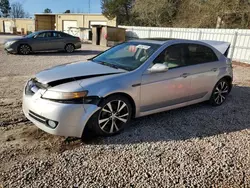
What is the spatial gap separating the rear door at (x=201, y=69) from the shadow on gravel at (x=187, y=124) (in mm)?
403

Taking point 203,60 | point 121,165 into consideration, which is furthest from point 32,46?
point 121,165

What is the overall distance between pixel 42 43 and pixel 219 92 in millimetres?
10801

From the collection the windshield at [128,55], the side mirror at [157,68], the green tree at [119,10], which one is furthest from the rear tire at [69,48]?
the green tree at [119,10]

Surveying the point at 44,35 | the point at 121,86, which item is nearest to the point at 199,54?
the point at 121,86

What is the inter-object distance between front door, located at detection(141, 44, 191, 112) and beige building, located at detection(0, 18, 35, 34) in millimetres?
44039

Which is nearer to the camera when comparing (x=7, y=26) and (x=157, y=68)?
(x=157, y=68)

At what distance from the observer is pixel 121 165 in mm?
2715

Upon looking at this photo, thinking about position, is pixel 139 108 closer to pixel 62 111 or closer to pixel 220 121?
pixel 62 111

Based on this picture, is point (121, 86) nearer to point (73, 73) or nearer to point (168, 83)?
point (73, 73)

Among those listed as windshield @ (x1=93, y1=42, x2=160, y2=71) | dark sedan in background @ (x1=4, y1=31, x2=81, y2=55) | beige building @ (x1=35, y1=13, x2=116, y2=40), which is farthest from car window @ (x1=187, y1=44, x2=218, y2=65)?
beige building @ (x1=35, y1=13, x2=116, y2=40)

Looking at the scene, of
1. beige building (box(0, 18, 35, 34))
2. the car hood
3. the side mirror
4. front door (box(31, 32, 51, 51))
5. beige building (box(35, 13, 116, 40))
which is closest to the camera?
the car hood

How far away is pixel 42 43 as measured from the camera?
12.7 metres

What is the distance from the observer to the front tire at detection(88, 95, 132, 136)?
3146 millimetres

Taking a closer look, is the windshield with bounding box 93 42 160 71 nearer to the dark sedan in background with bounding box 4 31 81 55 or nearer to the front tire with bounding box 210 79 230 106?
the front tire with bounding box 210 79 230 106
